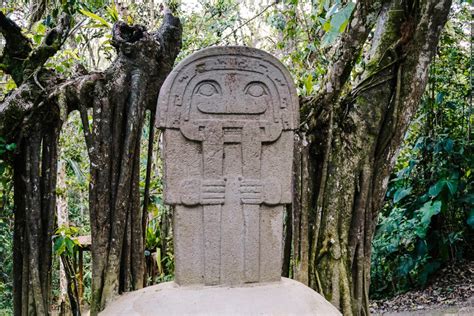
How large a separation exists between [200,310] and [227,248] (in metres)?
0.53

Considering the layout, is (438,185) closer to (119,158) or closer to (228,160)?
(228,160)

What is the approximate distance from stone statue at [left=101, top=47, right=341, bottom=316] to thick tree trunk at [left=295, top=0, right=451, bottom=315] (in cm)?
57

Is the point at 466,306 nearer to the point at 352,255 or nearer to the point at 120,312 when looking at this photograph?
the point at 352,255

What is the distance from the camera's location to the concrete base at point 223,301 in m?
3.07

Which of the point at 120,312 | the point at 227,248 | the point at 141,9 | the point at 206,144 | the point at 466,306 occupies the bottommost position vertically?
the point at 466,306

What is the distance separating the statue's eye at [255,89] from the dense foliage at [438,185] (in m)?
3.53

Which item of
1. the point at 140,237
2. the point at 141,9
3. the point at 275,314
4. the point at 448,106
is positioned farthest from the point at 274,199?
the point at 141,9

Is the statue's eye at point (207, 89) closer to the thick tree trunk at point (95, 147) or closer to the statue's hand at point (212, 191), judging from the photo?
the thick tree trunk at point (95, 147)

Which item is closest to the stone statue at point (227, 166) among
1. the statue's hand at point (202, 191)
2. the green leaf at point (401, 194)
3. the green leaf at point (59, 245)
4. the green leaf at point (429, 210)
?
the statue's hand at point (202, 191)

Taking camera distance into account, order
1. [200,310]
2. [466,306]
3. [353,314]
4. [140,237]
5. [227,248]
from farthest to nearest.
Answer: [466,306]
[353,314]
[140,237]
[227,248]
[200,310]

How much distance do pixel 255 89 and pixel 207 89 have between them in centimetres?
32

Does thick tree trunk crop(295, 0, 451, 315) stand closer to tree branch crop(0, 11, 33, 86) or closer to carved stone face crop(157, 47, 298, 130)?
carved stone face crop(157, 47, 298, 130)

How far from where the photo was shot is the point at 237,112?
3527mm

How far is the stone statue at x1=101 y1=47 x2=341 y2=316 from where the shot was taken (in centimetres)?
345
